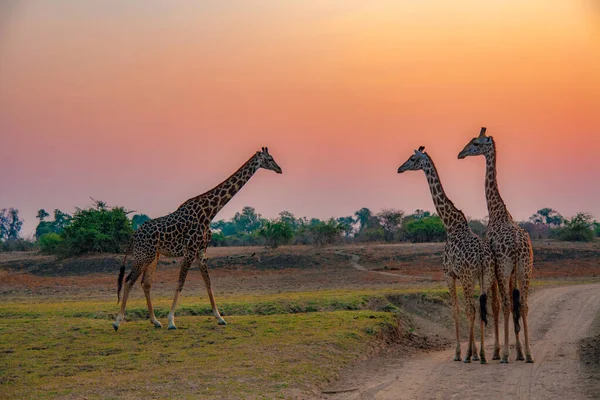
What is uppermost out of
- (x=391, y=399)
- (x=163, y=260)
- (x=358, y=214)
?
(x=358, y=214)

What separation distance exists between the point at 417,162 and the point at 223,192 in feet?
15.0

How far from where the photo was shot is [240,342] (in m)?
14.2

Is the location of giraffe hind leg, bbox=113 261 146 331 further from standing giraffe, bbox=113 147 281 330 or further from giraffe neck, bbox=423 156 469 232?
giraffe neck, bbox=423 156 469 232

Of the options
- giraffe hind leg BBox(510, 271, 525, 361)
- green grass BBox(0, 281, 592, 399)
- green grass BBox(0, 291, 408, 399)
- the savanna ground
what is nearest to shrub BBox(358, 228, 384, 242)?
the savanna ground

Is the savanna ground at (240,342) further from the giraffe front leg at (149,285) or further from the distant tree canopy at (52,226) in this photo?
the distant tree canopy at (52,226)

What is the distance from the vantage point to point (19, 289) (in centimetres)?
2725

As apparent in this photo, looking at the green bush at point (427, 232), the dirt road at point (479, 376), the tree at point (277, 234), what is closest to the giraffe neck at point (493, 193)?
the dirt road at point (479, 376)

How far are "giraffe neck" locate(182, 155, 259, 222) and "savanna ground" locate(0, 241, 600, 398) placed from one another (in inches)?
100

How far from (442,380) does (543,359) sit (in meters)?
2.75

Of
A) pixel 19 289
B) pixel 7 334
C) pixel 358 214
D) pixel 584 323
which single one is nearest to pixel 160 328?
pixel 7 334

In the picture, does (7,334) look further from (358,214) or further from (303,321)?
(358,214)

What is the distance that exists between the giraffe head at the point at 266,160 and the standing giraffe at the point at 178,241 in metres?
1.16

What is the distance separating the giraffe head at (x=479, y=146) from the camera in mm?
16031

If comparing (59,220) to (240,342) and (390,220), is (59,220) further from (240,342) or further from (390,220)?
(240,342)
